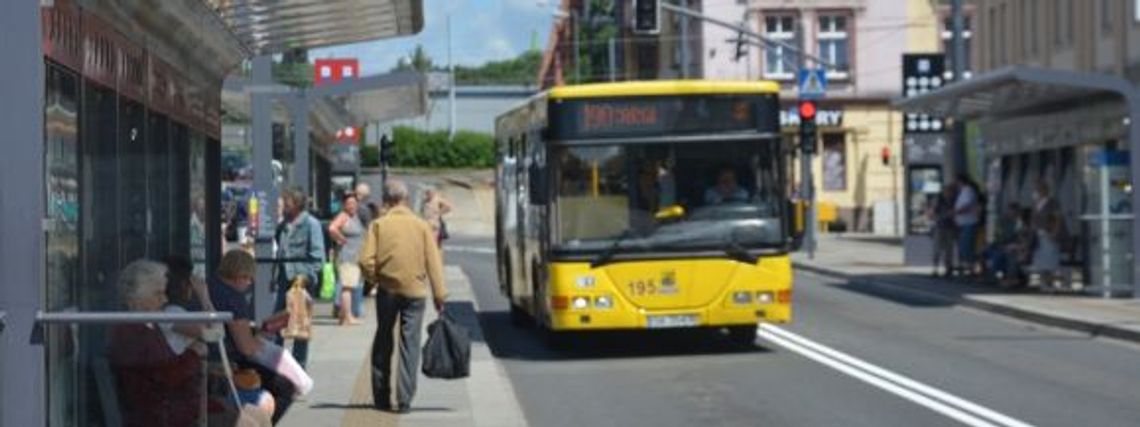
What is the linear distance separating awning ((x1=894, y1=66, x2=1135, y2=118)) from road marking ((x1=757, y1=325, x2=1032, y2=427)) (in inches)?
228

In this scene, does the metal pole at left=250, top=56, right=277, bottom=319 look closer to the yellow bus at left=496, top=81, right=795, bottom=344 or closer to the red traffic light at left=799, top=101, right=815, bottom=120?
the yellow bus at left=496, top=81, right=795, bottom=344

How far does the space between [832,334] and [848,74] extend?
47.4 meters

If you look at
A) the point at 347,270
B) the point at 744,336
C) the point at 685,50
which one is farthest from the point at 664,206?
the point at 685,50

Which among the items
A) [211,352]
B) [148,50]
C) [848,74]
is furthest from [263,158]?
[848,74]

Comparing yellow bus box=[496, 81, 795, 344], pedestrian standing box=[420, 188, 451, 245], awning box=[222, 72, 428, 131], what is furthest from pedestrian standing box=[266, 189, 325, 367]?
pedestrian standing box=[420, 188, 451, 245]

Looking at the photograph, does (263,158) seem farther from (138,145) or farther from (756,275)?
(138,145)

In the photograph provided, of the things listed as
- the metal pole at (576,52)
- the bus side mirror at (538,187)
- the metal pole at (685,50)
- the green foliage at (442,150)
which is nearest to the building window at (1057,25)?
the bus side mirror at (538,187)

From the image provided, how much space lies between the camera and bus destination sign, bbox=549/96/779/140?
64.2 ft

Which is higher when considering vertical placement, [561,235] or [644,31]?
[644,31]

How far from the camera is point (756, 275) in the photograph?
19.3 m

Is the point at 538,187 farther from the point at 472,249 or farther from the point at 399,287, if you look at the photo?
the point at 472,249

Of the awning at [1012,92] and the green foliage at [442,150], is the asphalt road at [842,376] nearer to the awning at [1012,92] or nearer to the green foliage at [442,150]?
the awning at [1012,92]

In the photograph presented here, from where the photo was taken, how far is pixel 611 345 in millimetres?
21844

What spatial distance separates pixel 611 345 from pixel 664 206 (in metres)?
2.92
